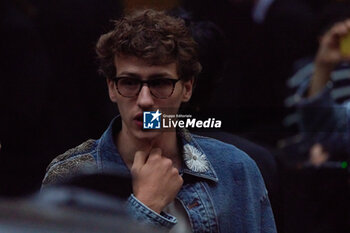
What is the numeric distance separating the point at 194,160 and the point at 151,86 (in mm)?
446

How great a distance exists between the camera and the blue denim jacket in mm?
4328

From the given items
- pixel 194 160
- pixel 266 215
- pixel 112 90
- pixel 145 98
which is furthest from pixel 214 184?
pixel 112 90

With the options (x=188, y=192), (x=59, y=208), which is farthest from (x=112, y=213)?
(x=188, y=192)

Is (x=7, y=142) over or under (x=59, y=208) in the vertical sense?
over

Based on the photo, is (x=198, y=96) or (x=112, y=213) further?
(x=198, y=96)

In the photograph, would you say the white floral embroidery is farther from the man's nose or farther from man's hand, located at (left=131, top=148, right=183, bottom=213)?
the man's nose

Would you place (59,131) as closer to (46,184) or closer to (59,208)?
(46,184)

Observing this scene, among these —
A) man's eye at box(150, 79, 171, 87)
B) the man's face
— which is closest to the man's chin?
the man's face

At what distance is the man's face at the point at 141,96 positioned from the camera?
13.8ft

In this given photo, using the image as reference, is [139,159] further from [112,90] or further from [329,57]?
[329,57]

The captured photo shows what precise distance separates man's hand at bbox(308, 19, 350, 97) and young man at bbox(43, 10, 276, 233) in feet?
1.63

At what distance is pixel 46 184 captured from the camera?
4309 mm

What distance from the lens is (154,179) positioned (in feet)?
14.2

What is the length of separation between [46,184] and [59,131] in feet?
0.85
